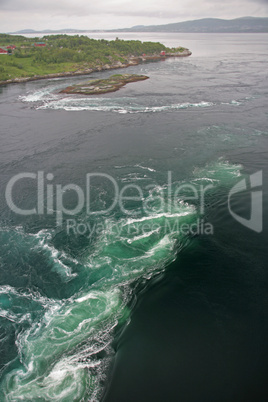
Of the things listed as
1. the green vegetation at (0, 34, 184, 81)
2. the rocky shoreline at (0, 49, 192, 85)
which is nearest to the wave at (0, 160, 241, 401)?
the rocky shoreline at (0, 49, 192, 85)

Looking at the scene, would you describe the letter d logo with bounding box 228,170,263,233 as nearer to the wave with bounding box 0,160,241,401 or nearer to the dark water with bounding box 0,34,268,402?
the dark water with bounding box 0,34,268,402

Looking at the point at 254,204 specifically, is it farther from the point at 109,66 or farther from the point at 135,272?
the point at 109,66

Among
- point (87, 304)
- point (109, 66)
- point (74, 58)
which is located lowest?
point (87, 304)

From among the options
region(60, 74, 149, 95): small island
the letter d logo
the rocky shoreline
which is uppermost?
the rocky shoreline

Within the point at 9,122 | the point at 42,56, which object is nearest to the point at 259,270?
the point at 9,122

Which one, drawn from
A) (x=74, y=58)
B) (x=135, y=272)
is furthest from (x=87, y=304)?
(x=74, y=58)
